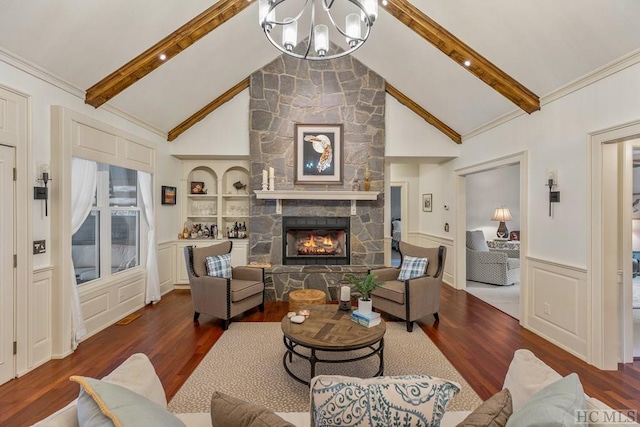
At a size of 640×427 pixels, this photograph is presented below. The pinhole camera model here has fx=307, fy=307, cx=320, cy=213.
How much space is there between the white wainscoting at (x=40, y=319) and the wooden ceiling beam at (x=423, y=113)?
211 inches

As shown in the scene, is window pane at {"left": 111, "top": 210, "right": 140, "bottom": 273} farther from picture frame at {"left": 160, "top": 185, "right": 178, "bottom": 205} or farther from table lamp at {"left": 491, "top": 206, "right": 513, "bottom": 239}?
table lamp at {"left": 491, "top": 206, "right": 513, "bottom": 239}

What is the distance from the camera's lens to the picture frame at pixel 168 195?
5121 millimetres

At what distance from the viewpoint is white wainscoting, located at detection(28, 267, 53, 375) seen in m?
2.79

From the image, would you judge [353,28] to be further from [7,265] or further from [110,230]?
[110,230]

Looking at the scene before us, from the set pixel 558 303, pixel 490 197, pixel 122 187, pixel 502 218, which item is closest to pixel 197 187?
pixel 122 187

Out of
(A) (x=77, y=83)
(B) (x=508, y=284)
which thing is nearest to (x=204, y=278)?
(A) (x=77, y=83)

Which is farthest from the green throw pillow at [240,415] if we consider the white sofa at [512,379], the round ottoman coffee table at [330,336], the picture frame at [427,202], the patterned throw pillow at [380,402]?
the picture frame at [427,202]

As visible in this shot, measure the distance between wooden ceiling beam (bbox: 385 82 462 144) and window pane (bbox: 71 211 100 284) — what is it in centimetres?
492

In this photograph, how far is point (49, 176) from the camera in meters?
3.01

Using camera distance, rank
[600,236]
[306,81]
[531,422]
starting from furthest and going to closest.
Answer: [306,81] → [600,236] → [531,422]

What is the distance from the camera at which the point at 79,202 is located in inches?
137

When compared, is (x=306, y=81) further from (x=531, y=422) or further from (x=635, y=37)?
(x=531, y=422)

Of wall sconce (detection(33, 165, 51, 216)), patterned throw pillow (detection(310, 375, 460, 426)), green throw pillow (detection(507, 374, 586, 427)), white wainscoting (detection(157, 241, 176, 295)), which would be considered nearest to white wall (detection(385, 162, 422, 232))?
white wainscoting (detection(157, 241, 176, 295))

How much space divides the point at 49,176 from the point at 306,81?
12.9 feet
